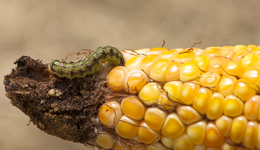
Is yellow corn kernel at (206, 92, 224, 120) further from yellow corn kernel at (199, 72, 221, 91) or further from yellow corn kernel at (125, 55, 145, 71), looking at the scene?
yellow corn kernel at (125, 55, 145, 71)

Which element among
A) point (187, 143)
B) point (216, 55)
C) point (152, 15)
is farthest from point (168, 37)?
point (187, 143)

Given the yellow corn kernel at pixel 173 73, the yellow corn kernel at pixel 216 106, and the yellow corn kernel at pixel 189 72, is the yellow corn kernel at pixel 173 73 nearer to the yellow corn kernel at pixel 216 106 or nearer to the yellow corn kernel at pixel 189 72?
the yellow corn kernel at pixel 189 72

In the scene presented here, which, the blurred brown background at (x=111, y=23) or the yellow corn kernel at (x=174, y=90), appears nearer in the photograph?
the yellow corn kernel at (x=174, y=90)

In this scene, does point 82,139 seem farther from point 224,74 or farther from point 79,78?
point 224,74

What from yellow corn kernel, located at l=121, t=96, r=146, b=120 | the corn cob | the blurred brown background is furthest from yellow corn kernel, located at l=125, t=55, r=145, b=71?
the blurred brown background

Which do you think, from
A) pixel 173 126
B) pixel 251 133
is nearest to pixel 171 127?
pixel 173 126

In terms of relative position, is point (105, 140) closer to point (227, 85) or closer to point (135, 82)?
point (135, 82)

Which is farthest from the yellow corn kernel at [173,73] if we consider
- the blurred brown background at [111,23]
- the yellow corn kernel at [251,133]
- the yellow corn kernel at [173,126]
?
the blurred brown background at [111,23]
